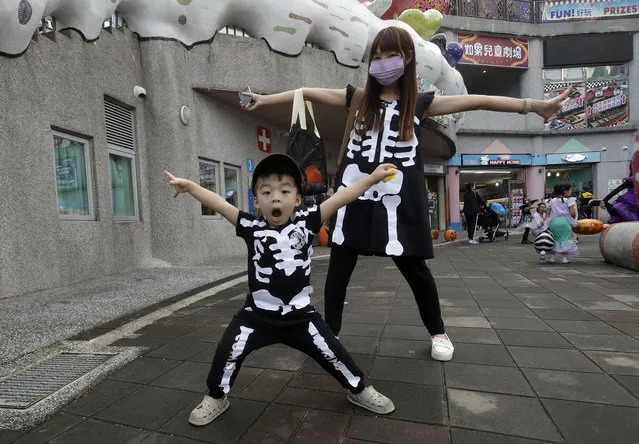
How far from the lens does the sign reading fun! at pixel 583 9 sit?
20984 mm

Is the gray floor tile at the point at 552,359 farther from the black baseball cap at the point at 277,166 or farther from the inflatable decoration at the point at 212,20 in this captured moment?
the inflatable decoration at the point at 212,20

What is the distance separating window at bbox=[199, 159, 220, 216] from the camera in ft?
27.5

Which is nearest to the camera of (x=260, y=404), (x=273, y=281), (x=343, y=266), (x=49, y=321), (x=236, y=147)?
(x=273, y=281)

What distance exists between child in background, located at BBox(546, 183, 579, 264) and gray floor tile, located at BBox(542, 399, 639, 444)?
567 cm

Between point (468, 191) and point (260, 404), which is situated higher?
point (468, 191)

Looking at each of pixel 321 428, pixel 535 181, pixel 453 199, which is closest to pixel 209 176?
pixel 321 428

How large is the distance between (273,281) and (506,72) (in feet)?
78.1

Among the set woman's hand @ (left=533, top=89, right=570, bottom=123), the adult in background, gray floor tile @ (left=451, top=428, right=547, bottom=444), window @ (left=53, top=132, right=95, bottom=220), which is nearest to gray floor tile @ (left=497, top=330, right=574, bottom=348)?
gray floor tile @ (left=451, top=428, right=547, bottom=444)

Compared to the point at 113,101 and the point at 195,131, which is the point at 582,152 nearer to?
the point at 195,131

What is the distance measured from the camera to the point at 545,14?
69.1 feet

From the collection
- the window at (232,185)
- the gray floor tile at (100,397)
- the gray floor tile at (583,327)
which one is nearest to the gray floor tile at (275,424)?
the gray floor tile at (100,397)

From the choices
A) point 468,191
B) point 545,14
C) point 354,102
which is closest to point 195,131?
point 354,102

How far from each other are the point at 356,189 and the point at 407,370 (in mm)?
1142

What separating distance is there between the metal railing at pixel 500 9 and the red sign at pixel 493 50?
114 centimetres
